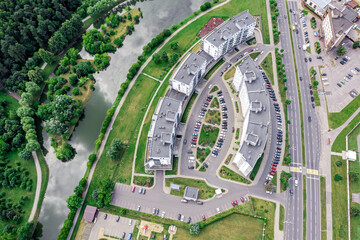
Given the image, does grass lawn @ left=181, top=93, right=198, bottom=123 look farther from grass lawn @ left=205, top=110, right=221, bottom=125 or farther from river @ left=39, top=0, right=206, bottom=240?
river @ left=39, top=0, right=206, bottom=240

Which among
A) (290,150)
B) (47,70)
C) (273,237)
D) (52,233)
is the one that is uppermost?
(47,70)

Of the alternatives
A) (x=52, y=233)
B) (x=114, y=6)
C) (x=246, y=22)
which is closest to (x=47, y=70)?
(x=114, y=6)

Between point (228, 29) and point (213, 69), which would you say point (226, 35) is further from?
point (213, 69)

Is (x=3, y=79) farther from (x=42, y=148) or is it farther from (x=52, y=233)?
(x=52, y=233)

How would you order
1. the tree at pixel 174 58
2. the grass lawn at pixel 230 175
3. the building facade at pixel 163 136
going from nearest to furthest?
the building facade at pixel 163 136, the grass lawn at pixel 230 175, the tree at pixel 174 58

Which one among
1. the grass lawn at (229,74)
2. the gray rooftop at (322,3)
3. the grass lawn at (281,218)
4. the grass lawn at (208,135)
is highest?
the gray rooftop at (322,3)

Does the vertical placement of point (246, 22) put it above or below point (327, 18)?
below

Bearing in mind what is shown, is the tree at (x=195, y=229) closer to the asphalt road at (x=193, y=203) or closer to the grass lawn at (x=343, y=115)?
the asphalt road at (x=193, y=203)

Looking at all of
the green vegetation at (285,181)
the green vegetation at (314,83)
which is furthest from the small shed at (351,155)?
the green vegetation at (285,181)
